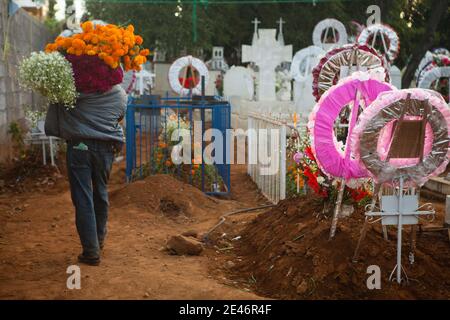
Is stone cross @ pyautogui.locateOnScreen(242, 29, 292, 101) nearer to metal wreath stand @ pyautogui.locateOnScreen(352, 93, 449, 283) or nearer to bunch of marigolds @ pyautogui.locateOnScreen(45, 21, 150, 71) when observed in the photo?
bunch of marigolds @ pyautogui.locateOnScreen(45, 21, 150, 71)

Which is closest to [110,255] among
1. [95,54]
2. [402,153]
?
[95,54]

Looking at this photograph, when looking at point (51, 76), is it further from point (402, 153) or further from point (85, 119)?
point (402, 153)

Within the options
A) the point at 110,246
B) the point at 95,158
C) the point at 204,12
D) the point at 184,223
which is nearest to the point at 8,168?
the point at 184,223

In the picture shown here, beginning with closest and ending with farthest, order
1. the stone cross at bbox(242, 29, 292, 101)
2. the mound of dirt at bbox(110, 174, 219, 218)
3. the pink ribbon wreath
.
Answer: the pink ribbon wreath, the mound of dirt at bbox(110, 174, 219, 218), the stone cross at bbox(242, 29, 292, 101)

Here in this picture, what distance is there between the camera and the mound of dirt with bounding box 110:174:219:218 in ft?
28.3

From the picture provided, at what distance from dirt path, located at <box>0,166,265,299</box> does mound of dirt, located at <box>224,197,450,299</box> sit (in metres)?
0.40

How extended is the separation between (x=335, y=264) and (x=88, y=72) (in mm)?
2736

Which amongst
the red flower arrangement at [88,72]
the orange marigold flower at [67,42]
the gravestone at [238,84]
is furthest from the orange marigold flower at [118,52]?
the gravestone at [238,84]

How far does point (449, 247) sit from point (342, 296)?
1399 millimetres

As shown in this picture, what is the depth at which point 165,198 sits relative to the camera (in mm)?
8750

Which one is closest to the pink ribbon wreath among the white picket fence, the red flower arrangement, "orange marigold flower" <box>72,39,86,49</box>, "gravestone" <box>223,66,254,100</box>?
the red flower arrangement

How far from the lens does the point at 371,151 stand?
16.6ft

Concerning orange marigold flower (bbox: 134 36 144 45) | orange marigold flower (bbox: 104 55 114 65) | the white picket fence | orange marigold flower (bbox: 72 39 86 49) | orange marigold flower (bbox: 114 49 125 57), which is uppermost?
orange marigold flower (bbox: 134 36 144 45)

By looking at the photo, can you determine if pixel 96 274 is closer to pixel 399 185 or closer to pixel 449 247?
pixel 399 185
